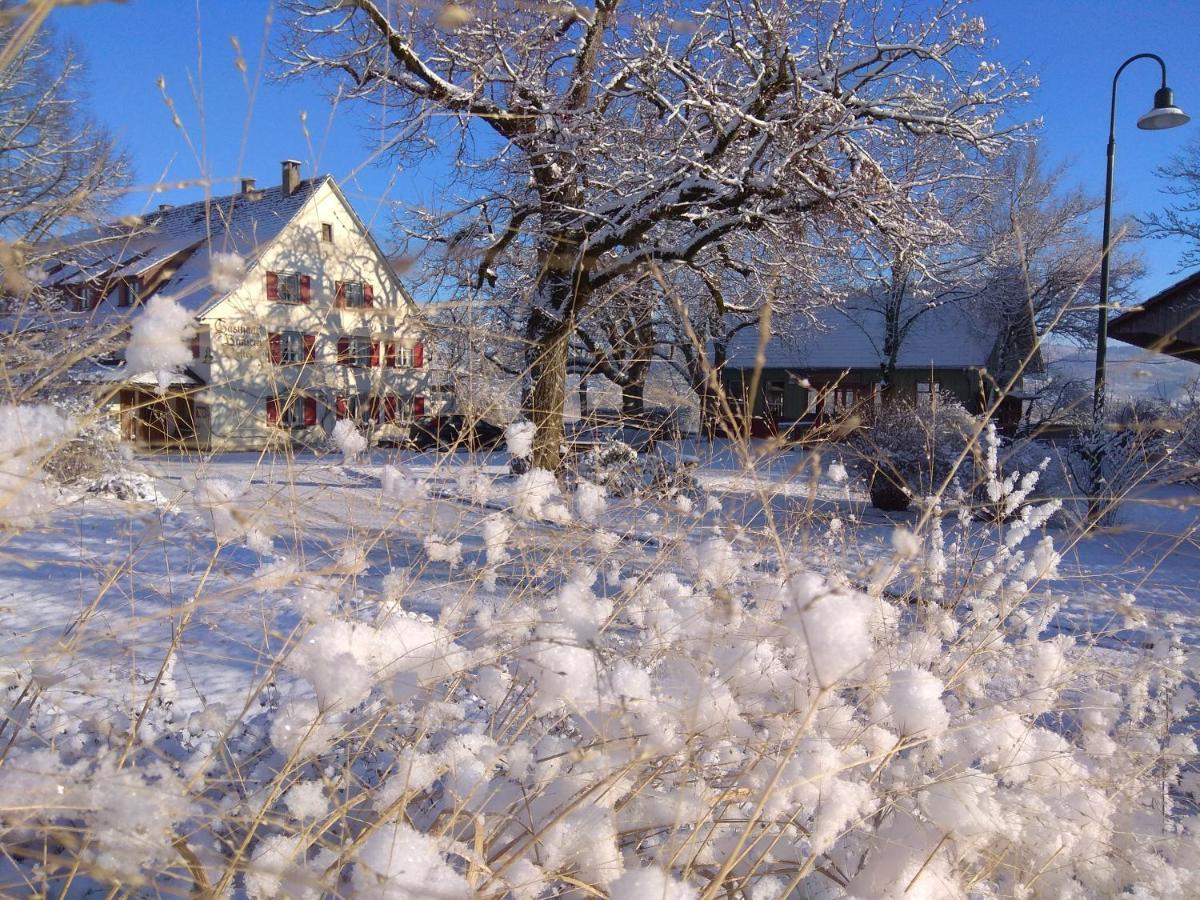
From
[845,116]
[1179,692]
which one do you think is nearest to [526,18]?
[845,116]

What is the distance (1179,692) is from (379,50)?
9748 millimetres

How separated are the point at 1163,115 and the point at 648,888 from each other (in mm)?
11013

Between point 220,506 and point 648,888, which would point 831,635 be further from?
point 220,506

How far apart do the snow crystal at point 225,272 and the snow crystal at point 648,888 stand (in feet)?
3.48

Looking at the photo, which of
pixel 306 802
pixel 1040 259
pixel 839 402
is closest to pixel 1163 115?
pixel 839 402

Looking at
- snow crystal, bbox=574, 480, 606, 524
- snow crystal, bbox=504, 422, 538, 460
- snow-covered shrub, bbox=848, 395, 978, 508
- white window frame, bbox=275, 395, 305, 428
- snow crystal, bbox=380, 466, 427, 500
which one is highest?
white window frame, bbox=275, 395, 305, 428

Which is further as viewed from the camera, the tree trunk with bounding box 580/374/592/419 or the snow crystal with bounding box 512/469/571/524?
the tree trunk with bounding box 580/374/592/419

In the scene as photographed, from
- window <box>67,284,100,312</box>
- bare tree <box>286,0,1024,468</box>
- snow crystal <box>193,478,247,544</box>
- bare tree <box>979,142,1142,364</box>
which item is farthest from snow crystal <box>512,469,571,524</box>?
bare tree <box>979,142,1142,364</box>

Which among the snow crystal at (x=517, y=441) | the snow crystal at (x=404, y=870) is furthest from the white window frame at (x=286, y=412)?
the snow crystal at (x=404, y=870)

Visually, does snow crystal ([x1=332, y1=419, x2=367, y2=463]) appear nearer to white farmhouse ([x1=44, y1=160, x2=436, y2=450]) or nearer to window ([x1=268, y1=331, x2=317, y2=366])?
white farmhouse ([x1=44, y1=160, x2=436, y2=450])

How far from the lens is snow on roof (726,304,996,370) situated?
87.2 feet

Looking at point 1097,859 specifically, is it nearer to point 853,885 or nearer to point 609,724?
point 853,885

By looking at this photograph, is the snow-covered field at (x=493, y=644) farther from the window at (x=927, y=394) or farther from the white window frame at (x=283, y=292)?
the window at (x=927, y=394)

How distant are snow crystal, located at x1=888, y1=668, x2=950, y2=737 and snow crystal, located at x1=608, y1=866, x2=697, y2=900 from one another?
412 mm
